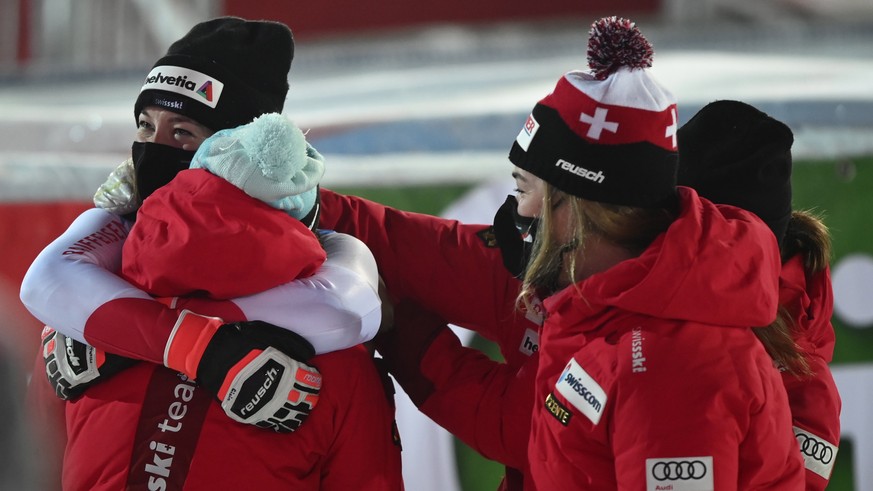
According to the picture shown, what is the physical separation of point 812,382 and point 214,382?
3.05ft

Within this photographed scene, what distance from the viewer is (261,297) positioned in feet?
4.78

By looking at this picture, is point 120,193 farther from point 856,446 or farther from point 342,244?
point 856,446

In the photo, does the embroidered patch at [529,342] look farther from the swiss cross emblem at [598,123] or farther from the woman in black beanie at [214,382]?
the swiss cross emblem at [598,123]

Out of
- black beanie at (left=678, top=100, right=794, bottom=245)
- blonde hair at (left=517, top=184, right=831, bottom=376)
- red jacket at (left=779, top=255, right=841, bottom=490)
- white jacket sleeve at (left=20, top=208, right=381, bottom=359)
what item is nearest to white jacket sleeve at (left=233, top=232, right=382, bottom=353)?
white jacket sleeve at (left=20, top=208, right=381, bottom=359)


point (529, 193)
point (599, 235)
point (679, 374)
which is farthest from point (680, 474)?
point (529, 193)

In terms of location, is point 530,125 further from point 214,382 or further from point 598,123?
point 214,382

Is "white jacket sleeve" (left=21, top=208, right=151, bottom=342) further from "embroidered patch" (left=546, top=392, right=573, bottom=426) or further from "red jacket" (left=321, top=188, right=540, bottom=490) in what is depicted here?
"embroidered patch" (left=546, top=392, right=573, bottom=426)

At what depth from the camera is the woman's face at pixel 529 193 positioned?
1.50 m

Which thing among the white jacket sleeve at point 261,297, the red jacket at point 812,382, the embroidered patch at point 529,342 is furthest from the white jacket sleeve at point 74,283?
the red jacket at point 812,382

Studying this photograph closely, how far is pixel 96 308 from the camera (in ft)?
4.80

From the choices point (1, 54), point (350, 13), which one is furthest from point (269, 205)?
point (1, 54)

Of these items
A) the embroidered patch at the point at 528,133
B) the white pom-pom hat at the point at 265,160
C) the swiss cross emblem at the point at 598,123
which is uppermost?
the swiss cross emblem at the point at 598,123

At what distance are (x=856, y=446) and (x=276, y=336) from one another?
1717 millimetres

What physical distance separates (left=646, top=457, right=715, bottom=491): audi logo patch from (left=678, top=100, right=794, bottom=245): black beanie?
489 millimetres
